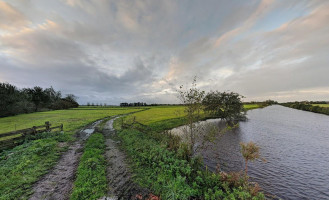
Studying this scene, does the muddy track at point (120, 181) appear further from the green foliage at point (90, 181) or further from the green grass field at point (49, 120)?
the green grass field at point (49, 120)

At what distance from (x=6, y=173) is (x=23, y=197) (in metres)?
3.44

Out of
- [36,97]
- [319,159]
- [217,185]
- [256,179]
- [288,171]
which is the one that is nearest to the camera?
[217,185]

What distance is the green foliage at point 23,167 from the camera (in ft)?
18.5

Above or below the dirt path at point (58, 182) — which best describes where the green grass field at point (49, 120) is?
A: above

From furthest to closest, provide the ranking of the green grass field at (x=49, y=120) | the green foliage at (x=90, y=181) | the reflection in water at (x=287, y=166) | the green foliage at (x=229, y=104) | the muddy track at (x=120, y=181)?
the green foliage at (x=229, y=104) < the green grass field at (x=49, y=120) < the reflection in water at (x=287, y=166) < the muddy track at (x=120, y=181) < the green foliage at (x=90, y=181)

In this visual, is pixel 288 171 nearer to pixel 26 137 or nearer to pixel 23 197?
pixel 23 197

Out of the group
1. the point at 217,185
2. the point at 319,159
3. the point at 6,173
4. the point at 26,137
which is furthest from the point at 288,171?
the point at 26,137

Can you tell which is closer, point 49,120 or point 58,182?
point 58,182

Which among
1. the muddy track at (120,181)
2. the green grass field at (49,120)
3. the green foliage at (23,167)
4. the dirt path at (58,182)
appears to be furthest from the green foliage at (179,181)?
the green grass field at (49,120)

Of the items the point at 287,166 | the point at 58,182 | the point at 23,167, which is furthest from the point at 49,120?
the point at 287,166

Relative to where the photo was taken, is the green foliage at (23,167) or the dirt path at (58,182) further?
the green foliage at (23,167)

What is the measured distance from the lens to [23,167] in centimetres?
Answer: 756

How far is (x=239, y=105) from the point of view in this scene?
3098 cm

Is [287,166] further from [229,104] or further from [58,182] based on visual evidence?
[229,104]
